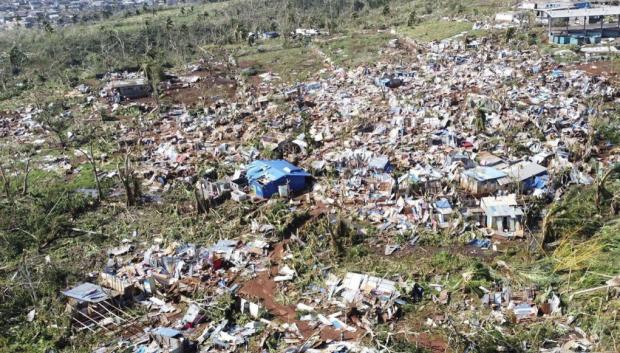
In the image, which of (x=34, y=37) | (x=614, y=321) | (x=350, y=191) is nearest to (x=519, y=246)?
(x=614, y=321)

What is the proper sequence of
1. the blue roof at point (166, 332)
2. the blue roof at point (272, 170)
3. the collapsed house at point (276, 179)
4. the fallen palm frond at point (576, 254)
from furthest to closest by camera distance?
1. the blue roof at point (272, 170)
2. the collapsed house at point (276, 179)
3. the fallen palm frond at point (576, 254)
4. the blue roof at point (166, 332)

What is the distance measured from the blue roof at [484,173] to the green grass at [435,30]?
700 inches

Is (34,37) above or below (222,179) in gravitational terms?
above

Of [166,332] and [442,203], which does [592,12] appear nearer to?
[442,203]

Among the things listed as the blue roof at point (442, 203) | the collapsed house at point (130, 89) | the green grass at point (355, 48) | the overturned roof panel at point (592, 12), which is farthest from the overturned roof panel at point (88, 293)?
the overturned roof panel at point (592, 12)

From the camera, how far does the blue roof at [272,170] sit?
14.2 meters

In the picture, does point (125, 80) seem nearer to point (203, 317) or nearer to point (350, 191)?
point (350, 191)

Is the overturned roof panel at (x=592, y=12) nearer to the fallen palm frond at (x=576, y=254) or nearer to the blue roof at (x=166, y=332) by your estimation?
the fallen palm frond at (x=576, y=254)

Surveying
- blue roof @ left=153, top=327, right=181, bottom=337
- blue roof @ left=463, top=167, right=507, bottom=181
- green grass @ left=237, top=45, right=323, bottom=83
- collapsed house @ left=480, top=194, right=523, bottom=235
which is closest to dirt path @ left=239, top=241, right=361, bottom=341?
blue roof @ left=153, top=327, right=181, bottom=337

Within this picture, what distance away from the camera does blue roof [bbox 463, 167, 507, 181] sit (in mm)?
12883

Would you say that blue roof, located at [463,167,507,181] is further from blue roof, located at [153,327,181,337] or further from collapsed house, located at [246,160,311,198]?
blue roof, located at [153,327,181,337]

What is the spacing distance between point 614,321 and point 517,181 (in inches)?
190

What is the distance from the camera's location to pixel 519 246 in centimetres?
1077

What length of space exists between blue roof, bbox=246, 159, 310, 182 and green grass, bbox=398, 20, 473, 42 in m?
17.8
